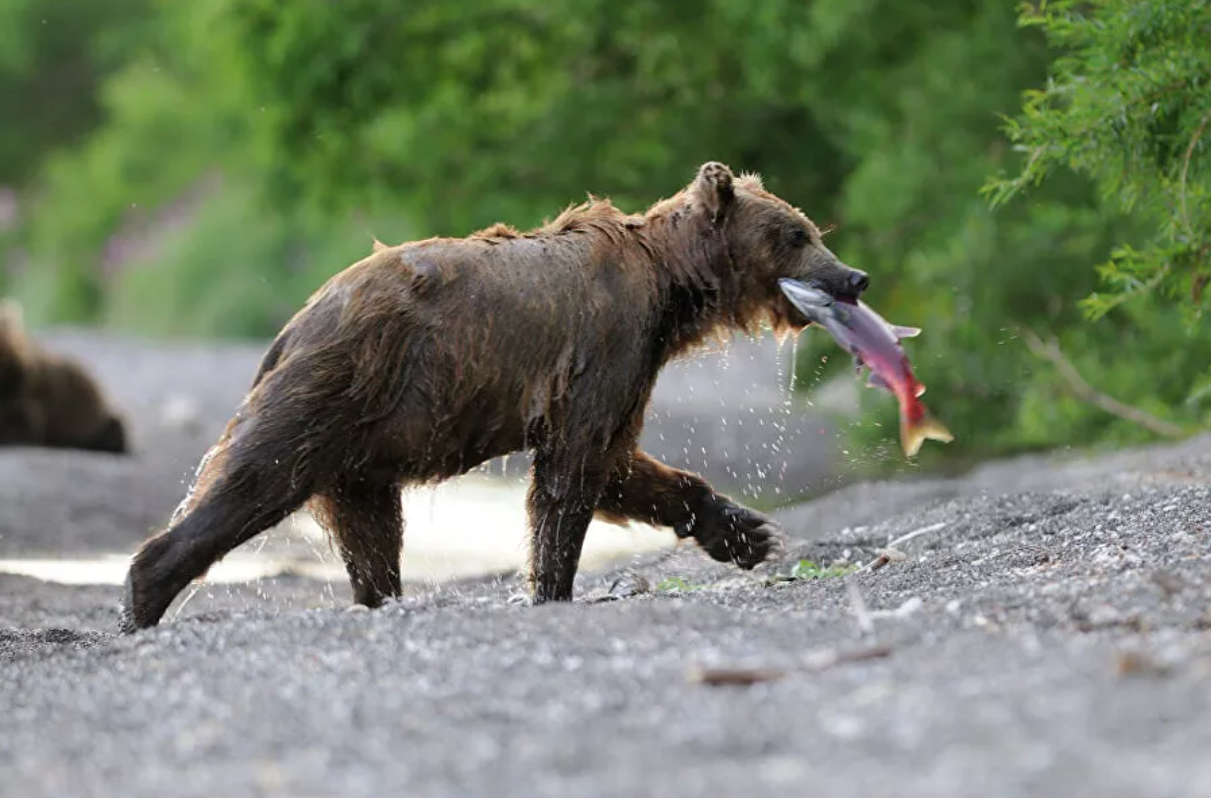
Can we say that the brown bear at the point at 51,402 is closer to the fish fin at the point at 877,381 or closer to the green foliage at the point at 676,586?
the green foliage at the point at 676,586

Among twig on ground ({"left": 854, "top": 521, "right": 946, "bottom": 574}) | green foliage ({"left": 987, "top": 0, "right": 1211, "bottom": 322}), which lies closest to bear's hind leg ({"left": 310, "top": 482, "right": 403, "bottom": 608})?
twig on ground ({"left": 854, "top": 521, "right": 946, "bottom": 574})

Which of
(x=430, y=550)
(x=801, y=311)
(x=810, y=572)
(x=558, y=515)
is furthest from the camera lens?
(x=430, y=550)

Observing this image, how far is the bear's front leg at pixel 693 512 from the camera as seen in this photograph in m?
7.62

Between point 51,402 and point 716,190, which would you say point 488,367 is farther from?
point 51,402

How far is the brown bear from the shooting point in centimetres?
1712

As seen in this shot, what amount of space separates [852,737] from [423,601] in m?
3.19

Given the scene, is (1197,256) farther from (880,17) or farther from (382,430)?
(880,17)

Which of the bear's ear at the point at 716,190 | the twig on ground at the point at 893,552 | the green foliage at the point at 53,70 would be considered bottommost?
the twig on ground at the point at 893,552

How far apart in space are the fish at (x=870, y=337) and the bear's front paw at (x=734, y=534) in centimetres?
101

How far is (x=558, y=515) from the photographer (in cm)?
676

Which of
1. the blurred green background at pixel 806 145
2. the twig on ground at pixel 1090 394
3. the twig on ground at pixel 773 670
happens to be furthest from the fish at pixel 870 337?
the twig on ground at pixel 1090 394

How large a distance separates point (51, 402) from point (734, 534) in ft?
37.5

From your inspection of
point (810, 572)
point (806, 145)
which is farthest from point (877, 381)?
point (806, 145)

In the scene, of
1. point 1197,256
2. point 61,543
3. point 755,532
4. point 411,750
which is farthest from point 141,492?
point 411,750
